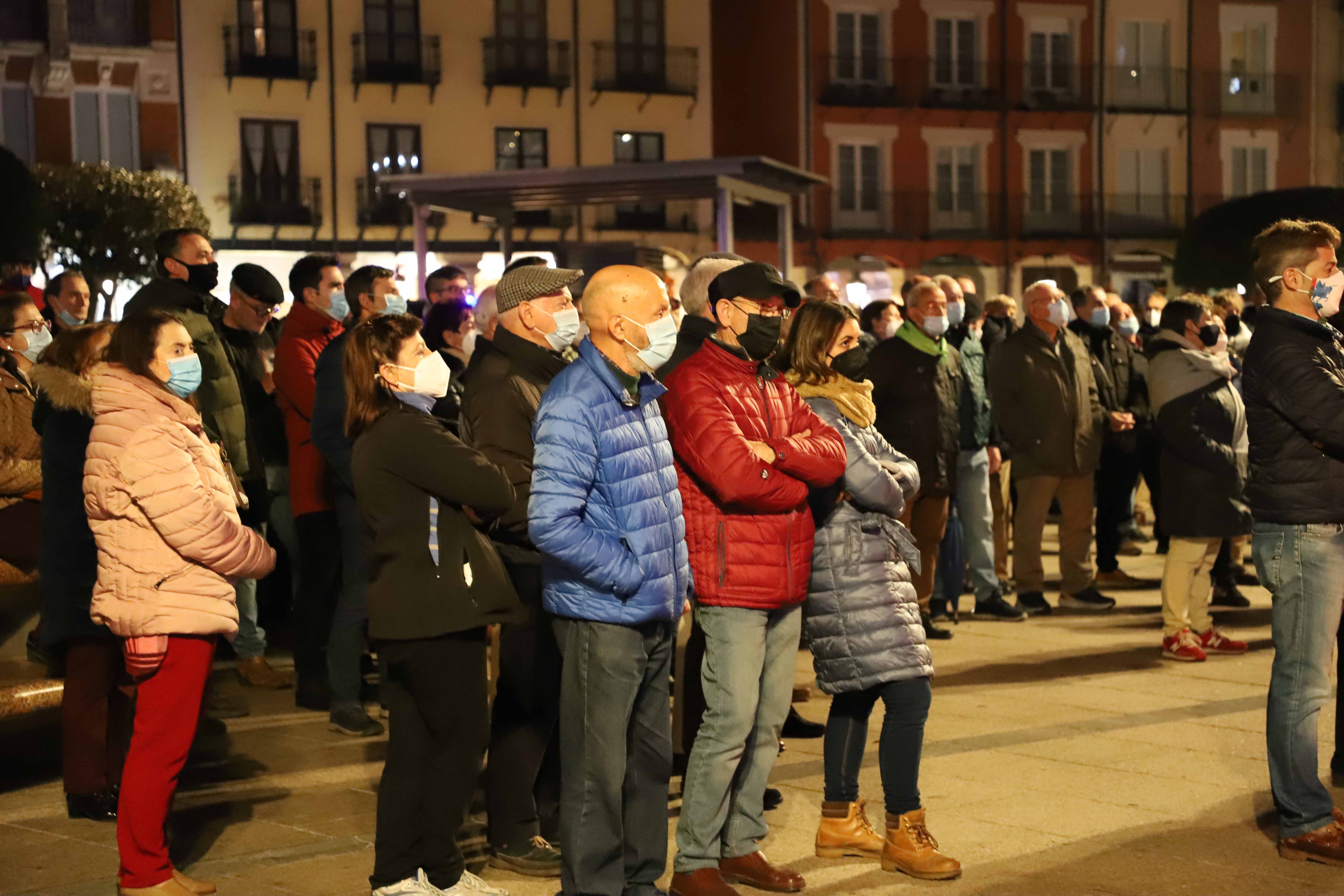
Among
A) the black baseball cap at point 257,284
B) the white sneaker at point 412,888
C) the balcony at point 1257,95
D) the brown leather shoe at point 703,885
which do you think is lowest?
the brown leather shoe at point 703,885

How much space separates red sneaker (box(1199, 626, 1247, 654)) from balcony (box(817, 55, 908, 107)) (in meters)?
33.5

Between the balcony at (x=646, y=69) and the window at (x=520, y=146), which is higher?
the balcony at (x=646, y=69)

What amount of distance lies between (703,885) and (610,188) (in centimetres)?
1047

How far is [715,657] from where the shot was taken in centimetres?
531

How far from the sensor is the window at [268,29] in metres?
38.2

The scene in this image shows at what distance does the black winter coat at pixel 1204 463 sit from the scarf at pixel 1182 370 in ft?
0.04

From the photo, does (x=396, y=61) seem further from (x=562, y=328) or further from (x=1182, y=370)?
(x=562, y=328)

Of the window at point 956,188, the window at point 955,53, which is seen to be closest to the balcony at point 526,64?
the window at point 955,53

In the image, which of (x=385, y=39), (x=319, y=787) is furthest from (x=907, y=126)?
(x=319, y=787)

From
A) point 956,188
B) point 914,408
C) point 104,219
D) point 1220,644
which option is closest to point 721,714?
point 914,408

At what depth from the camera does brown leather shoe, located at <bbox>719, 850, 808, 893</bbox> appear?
5406 millimetres

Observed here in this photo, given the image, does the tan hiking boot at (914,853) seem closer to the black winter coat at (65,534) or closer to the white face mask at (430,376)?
the white face mask at (430,376)

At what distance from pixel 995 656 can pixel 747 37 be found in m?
35.0

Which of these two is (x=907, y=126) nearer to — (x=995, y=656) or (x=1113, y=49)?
(x=1113, y=49)
